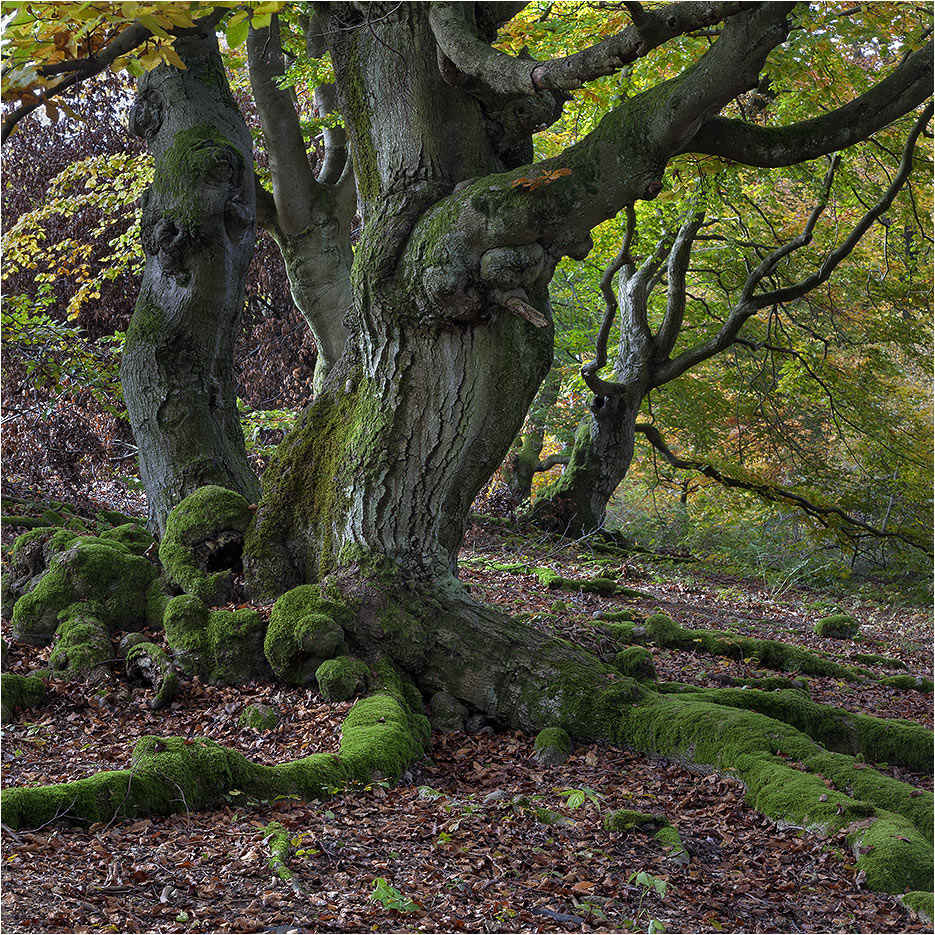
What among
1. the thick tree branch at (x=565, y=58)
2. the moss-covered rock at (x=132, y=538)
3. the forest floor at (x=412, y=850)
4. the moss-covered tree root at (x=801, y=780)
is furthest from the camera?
the moss-covered rock at (x=132, y=538)

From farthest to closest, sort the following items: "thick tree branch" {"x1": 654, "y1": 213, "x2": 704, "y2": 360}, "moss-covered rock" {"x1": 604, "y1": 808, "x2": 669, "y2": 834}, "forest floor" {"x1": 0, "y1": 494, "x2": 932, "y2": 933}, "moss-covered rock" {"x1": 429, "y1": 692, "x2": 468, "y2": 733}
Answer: "thick tree branch" {"x1": 654, "y1": 213, "x2": 704, "y2": 360}
"moss-covered rock" {"x1": 429, "y1": 692, "x2": 468, "y2": 733}
"moss-covered rock" {"x1": 604, "y1": 808, "x2": 669, "y2": 834}
"forest floor" {"x1": 0, "y1": 494, "x2": 932, "y2": 933}

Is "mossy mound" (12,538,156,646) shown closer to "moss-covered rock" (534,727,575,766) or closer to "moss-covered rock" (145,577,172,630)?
"moss-covered rock" (145,577,172,630)

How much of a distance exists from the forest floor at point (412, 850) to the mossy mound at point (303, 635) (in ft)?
0.54

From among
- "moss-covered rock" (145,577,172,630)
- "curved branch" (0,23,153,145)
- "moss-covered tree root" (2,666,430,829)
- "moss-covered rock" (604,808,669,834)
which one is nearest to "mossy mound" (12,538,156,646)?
"moss-covered rock" (145,577,172,630)

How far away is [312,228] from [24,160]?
6.10 m

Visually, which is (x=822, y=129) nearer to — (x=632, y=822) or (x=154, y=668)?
(x=632, y=822)

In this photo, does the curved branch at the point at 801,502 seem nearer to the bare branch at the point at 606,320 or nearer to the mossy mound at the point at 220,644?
the bare branch at the point at 606,320

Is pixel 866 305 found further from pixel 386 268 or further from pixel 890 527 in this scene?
pixel 386 268

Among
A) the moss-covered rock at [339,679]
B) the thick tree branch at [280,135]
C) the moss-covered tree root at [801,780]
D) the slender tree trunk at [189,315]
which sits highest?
the thick tree branch at [280,135]

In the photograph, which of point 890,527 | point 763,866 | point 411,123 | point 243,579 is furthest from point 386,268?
point 890,527

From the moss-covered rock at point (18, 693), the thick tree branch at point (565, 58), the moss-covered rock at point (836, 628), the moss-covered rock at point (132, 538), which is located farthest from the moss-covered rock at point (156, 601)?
the moss-covered rock at point (836, 628)

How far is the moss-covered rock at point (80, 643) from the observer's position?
5535 millimetres

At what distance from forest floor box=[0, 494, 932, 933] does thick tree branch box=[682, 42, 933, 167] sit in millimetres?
4012

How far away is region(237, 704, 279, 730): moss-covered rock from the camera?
5.14 m
